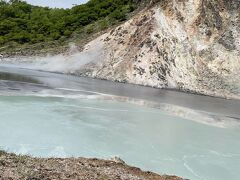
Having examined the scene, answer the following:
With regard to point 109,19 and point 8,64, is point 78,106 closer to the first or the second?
point 8,64

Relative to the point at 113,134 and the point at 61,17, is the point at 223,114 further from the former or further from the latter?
the point at 61,17

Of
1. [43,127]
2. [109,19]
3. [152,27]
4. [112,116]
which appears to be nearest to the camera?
[43,127]

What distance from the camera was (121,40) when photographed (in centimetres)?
5947

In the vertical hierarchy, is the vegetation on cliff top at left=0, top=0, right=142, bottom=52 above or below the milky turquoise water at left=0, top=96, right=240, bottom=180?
above

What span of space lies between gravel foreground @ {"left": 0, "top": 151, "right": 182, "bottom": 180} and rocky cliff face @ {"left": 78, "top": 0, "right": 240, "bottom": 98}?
3716 cm

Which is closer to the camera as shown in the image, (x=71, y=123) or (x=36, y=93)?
(x=71, y=123)

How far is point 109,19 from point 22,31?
1555cm

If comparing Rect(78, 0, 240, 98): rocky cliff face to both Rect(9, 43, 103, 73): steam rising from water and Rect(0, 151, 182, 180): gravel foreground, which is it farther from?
Rect(0, 151, 182, 180): gravel foreground

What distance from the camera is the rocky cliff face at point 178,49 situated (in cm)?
5284

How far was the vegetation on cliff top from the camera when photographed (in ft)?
230

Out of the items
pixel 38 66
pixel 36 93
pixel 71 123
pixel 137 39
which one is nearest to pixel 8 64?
pixel 38 66

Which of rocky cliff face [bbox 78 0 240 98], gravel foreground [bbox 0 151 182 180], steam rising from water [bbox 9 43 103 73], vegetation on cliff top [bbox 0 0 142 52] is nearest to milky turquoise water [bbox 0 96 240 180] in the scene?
gravel foreground [bbox 0 151 182 180]

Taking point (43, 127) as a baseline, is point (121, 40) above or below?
above

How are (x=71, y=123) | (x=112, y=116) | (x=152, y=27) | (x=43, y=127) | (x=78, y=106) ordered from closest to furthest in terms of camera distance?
(x=43, y=127) → (x=71, y=123) → (x=112, y=116) → (x=78, y=106) → (x=152, y=27)
